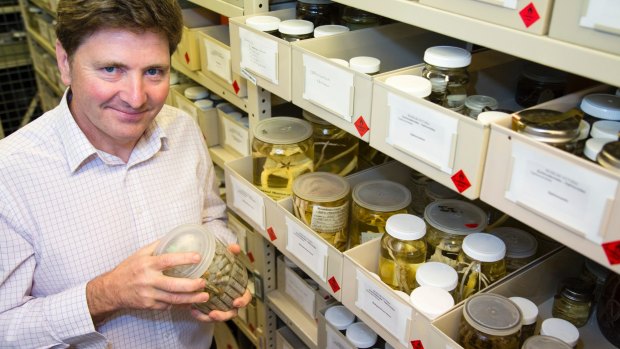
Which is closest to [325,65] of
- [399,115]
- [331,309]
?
[399,115]

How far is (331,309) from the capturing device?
138 centimetres

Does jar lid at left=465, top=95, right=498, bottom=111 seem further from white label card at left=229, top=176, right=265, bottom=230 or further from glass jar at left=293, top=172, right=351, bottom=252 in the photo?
white label card at left=229, top=176, right=265, bottom=230

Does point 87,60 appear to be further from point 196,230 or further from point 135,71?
point 196,230

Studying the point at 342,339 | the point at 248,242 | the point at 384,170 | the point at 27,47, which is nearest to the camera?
the point at 342,339

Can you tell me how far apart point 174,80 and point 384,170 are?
1.07m

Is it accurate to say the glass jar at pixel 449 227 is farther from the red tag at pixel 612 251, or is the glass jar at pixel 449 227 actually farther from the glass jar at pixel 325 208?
the red tag at pixel 612 251

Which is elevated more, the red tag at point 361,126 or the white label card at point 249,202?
the red tag at point 361,126

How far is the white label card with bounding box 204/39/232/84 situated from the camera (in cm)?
157

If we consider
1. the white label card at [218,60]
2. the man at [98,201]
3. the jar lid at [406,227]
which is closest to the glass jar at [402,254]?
the jar lid at [406,227]

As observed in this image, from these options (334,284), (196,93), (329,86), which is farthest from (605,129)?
(196,93)

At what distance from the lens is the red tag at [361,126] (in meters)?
1.04

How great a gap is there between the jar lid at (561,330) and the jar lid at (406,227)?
0.27 meters

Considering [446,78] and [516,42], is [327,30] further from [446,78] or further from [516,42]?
[516,42]

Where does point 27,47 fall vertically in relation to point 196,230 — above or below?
below
